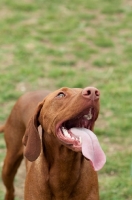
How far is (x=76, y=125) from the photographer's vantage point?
15.9ft

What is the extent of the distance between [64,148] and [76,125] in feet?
0.88

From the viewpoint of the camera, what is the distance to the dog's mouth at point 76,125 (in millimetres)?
4648

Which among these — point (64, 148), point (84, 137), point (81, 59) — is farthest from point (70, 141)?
point (81, 59)

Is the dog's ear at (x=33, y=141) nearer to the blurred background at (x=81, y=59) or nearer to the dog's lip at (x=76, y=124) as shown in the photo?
the dog's lip at (x=76, y=124)

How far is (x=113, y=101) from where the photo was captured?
27.5 ft

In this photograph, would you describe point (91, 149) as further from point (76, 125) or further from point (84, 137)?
point (76, 125)

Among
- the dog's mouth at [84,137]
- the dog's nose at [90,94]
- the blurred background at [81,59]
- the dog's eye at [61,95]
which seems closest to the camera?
the dog's nose at [90,94]

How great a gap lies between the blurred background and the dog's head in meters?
1.76

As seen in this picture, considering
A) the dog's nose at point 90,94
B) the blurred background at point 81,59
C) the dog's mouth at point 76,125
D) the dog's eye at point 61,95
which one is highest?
the dog's nose at point 90,94

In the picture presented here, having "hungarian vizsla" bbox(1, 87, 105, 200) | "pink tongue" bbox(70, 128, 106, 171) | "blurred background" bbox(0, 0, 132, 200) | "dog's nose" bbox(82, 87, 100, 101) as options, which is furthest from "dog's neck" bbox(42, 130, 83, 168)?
"blurred background" bbox(0, 0, 132, 200)

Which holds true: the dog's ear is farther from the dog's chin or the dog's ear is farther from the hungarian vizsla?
the dog's chin

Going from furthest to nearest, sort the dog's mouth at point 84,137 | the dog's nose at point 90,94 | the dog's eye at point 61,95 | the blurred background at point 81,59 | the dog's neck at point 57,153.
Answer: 1. the blurred background at point 81,59
2. the dog's neck at point 57,153
3. the dog's eye at point 61,95
4. the dog's mouth at point 84,137
5. the dog's nose at point 90,94

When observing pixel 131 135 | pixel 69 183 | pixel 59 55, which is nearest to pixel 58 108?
pixel 69 183

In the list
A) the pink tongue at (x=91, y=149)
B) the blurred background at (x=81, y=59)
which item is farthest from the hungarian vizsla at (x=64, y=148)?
the blurred background at (x=81, y=59)
